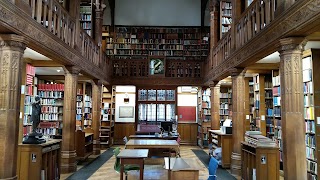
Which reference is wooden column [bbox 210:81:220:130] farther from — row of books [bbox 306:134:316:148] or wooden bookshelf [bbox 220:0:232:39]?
row of books [bbox 306:134:316:148]

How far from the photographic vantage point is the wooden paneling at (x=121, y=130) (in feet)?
42.8

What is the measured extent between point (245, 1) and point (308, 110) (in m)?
3.10

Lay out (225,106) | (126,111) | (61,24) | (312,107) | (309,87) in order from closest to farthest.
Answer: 1. (312,107)
2. (309,87)
3. (61,24)
4. (225,106)
5. (126,111)

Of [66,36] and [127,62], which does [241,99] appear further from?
[127,62]

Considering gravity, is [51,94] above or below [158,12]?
below

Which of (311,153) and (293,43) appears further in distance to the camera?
(311,153)

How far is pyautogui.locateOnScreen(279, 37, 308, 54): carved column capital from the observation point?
4.11 meters

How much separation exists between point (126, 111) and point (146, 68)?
2.44 m

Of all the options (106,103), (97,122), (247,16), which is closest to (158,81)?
(106,103)

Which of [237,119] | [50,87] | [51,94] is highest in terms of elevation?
[50,87]

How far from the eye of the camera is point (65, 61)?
6.53 meters

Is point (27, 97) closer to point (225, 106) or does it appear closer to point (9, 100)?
point (9, 100)

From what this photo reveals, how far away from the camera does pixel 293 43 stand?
414cm

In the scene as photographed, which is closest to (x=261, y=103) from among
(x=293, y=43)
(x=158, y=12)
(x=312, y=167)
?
(x=312, y=167)
